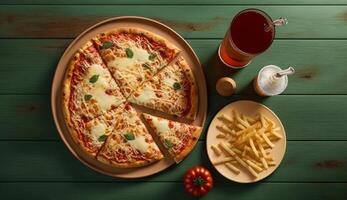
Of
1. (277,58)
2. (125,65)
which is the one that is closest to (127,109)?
(125,65)

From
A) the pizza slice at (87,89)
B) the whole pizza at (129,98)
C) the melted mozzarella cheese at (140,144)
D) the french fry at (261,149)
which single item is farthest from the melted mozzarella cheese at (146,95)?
the french fry at (261,149)

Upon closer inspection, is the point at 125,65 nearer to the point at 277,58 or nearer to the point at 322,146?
the point at 277,58

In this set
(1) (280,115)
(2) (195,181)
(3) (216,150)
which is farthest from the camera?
(1) (280,115)

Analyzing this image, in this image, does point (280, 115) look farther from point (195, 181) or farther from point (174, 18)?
point (174, 18)

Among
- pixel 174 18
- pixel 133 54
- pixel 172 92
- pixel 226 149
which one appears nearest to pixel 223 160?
pixel 226 149

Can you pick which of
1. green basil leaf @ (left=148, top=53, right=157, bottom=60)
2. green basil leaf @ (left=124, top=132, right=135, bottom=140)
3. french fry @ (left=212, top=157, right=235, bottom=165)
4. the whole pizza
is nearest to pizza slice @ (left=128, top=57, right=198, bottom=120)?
the whole pizza

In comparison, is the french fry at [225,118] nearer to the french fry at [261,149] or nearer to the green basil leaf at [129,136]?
the french fry at [261,149]
